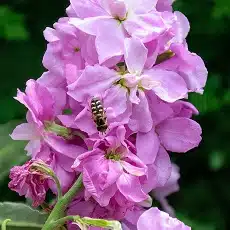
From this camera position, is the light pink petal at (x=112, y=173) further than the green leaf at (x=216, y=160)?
No

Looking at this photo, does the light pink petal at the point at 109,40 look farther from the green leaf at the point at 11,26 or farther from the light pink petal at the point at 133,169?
the green leaf at the point at 11,26

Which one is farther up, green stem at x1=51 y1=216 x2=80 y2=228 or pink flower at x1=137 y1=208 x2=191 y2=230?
green stem at x1=51 y1=216 x2=80 y2=228

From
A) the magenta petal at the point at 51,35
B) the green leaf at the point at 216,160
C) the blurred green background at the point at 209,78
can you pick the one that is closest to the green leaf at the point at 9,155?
the magenta petal at the point at 51,35

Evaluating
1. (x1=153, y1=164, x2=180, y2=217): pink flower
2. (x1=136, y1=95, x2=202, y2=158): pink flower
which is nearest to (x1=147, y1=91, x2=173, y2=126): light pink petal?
(x1=136, y1=95, x2=202, y2=158): pink flower

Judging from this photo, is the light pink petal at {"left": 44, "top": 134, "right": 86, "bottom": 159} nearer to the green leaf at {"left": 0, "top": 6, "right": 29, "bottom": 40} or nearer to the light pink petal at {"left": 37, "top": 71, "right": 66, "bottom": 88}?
the light pink petal at {"left": 37, "top": 71, "right": 66, "bottom": 88}

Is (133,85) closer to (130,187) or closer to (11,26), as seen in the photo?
(130,187)

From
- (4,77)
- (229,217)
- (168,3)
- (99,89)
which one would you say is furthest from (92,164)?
(229,217)

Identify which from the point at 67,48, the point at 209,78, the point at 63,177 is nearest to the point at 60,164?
the point at 63,177
